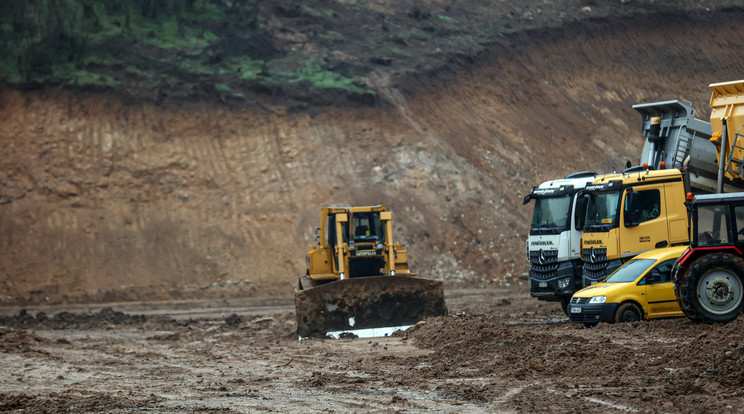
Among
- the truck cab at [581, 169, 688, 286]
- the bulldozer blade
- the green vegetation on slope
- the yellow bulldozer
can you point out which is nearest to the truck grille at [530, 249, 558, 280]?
the truck cab at [581, 169, 688, 286]

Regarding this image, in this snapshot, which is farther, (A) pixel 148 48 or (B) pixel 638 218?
(A) pixel 148 48

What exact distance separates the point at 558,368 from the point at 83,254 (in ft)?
74.0

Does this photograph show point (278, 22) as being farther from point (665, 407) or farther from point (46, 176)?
point (665, 407)

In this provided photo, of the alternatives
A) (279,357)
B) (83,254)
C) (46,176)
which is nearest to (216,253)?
(83,254)

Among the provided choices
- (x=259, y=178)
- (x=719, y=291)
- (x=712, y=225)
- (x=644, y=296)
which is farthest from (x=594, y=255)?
(x=259, y=178)

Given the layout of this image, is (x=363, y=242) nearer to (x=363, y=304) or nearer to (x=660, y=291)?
(x=363, y=304)

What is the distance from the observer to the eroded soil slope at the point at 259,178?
1169 inches

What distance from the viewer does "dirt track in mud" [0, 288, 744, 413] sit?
9.12 m

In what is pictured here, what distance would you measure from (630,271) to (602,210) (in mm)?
2160

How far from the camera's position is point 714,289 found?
45.2ft

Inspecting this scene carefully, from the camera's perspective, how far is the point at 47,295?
28047mm

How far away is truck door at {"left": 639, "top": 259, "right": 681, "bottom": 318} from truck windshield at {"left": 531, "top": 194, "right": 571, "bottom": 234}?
11.5ft

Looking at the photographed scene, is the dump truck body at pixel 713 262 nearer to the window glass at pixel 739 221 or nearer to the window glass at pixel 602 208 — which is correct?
the window glass at pixel 739 221

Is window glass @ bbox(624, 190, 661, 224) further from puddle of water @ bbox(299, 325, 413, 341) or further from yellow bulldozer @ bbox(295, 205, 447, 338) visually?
puddle of water @ bbox(299, 325, 413, 341)
